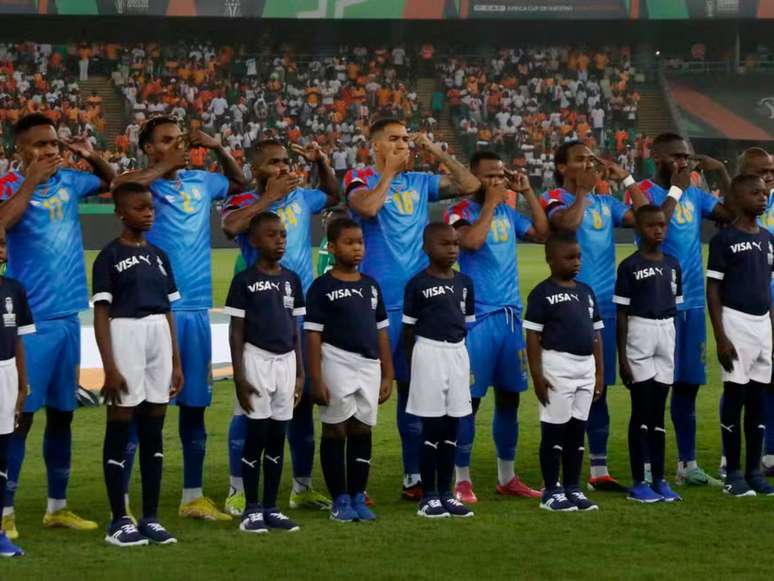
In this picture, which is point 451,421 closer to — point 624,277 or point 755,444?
point 624,277

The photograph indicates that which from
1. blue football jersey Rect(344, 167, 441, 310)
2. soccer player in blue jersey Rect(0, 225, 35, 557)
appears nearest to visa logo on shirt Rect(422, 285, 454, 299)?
blue football jersey Rect(344, 167, 441, 310)

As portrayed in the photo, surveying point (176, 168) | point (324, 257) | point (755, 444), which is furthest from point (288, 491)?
point (324, 257)

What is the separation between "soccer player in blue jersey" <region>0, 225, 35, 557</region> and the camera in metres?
6.80

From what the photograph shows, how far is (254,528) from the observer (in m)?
7.38

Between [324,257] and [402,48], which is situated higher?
[402,48]

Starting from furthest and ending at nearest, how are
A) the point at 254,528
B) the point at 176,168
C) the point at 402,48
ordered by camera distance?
the point at 402,48 → the point at 176,168 → the point at 254,528

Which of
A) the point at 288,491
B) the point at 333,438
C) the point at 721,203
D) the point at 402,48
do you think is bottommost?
the point at 288,491

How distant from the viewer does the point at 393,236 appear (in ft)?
27.7

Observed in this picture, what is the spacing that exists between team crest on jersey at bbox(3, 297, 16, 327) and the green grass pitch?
3.77 feet

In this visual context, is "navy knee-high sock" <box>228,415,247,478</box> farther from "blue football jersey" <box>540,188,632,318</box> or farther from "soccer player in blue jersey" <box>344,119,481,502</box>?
"blue football jersey" <box>540,188,632,318</box>

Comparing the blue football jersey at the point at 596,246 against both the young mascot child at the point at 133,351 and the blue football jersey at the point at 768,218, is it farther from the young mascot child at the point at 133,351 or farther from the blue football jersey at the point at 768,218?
the young mascot child at the point at 133,351

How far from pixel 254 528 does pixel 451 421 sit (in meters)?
1.29

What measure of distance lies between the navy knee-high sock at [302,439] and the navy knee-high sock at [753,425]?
2.66m

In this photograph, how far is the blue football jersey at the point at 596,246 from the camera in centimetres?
874
